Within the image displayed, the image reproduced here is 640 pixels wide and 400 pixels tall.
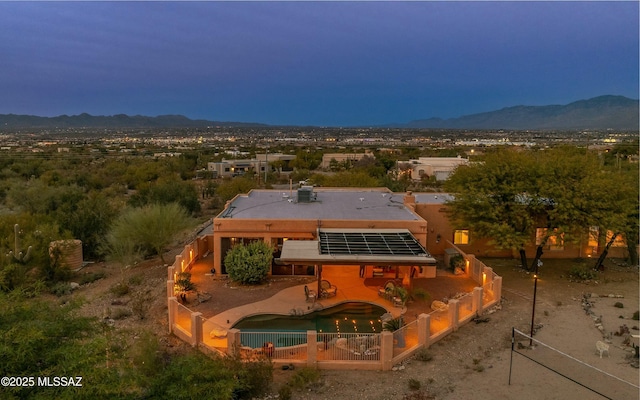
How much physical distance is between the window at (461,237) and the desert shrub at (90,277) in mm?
18361

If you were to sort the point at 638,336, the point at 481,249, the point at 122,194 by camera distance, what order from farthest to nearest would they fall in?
the point at 122,194
the point at 481,249
the point at 638,336

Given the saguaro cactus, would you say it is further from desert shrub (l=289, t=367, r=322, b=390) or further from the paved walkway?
desert shrub (l=289, t=367, r=322, b=390)

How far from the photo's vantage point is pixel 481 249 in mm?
25594

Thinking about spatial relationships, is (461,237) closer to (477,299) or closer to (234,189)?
(477,299)

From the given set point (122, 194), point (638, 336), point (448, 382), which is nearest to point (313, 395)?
point (448, 382)

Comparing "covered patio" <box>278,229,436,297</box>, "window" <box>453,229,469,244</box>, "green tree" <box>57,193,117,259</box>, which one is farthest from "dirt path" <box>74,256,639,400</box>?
"green tree" <box>57,193,117,259</box>

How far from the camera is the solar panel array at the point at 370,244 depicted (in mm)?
17761

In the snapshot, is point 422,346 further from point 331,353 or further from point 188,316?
point 188,316

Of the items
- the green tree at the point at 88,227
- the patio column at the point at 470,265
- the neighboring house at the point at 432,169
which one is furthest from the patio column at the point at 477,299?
the neighboring house at the point at 432,169

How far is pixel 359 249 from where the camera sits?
18.2 metres

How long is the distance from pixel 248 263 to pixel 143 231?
8020 mm

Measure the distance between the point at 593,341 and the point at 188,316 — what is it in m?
13.4

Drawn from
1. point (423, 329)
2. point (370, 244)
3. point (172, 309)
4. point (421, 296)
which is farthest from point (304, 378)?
point (370, 244)

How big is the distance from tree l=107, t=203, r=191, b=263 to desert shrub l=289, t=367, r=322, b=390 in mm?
14126
